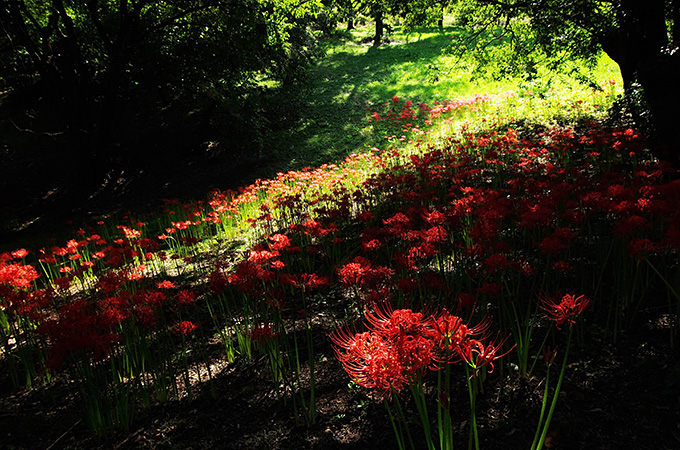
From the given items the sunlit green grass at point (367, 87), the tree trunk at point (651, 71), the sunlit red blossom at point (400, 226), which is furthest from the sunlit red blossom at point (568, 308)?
the sunlit green grass at point (367, 87)

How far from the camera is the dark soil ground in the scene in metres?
1.81

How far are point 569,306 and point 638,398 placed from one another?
3.24 feet

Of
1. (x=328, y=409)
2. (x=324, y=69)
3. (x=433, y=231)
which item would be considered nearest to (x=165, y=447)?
(x=328, y=409)

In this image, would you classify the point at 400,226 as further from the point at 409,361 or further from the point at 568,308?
the point at 409,361

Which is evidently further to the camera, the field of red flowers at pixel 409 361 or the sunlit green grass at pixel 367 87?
the sunlit green grass at pixel 367 87

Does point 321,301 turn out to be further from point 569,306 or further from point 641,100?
point 641,100

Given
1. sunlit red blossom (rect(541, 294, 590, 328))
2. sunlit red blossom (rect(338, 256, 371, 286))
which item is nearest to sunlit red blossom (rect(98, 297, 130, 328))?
sunlit red blossom (rect(338, 256, 371, 286))

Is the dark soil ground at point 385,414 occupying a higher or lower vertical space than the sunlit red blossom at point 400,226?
lower

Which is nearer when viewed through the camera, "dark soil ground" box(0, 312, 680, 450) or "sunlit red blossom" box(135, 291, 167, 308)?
"dark soil ground" box(0, 312, 680, 450)

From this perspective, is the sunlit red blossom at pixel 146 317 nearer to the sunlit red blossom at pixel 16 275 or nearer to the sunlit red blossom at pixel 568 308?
the sunlit red blossom at pixel 16 275

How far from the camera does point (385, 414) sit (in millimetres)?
2148

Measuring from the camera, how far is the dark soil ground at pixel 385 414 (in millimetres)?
1808

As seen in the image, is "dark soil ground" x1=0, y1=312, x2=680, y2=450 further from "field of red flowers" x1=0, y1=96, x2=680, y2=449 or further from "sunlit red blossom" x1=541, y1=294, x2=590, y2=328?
"sunlit red blossom" x1=541, y1=294, x2=590, y2=328

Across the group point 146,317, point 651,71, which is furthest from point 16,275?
point 651,71
